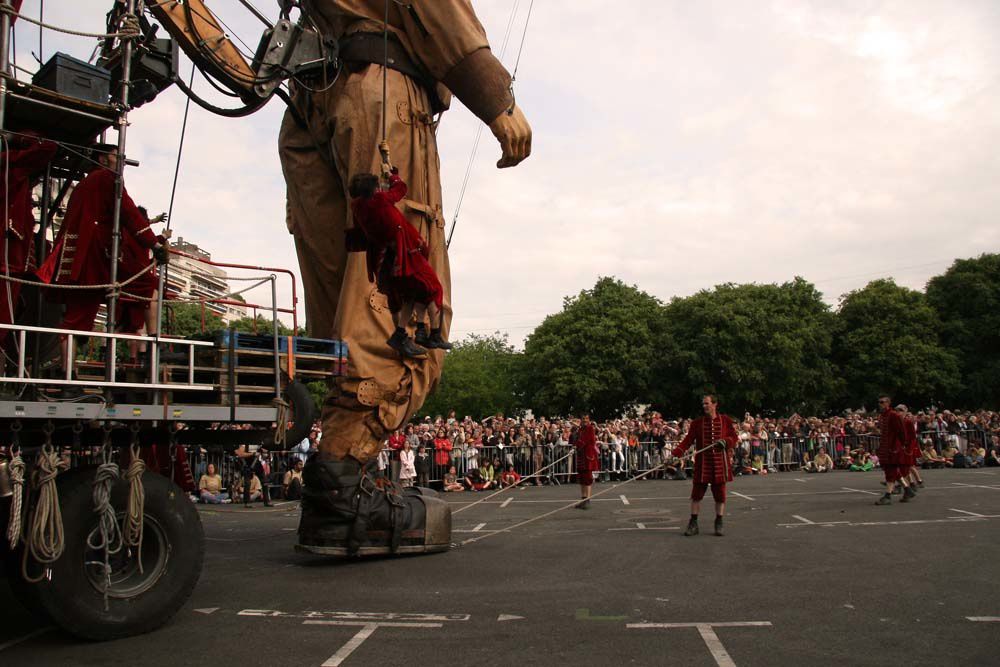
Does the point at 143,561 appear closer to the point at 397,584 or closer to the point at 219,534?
the point at 397,584

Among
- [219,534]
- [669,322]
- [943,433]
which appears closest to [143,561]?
[219,534]

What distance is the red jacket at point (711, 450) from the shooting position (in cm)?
1162

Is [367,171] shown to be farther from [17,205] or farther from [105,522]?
[105,522]

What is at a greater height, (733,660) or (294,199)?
(294,199)

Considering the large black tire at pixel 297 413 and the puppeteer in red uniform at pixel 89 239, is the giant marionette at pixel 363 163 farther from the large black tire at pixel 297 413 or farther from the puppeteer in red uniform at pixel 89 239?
the puppeteer in red uniform at pixel 89 239

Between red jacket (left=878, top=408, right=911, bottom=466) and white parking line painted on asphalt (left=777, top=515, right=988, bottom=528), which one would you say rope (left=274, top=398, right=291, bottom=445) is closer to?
white parking line painted on asphalt (left=777, top=515, right=988, bottom=528)

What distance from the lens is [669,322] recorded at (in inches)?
2016

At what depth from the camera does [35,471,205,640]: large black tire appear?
580 centimetres

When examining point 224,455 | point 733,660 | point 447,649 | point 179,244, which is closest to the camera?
point 733,660

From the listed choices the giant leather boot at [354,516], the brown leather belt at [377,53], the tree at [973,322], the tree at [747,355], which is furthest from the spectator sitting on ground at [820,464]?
the tree at [973,322]

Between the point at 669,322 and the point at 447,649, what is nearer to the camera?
the point at 447,649

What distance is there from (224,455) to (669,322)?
36.5 m

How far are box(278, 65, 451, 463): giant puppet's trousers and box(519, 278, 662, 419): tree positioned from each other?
125 feet

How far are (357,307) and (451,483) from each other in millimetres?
11896
